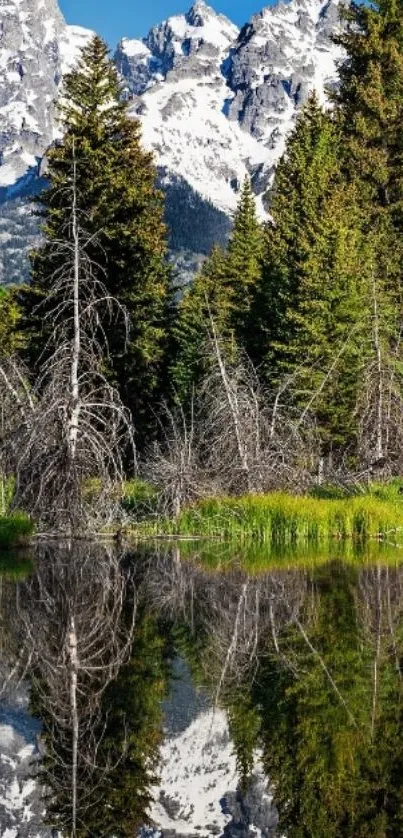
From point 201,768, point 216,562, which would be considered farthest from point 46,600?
point 201,768

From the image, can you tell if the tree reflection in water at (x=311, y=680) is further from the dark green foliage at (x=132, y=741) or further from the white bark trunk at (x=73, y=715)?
the white bark trunk at (x=73, y=715)

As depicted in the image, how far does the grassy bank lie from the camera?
19609mm

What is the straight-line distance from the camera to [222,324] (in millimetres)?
38219

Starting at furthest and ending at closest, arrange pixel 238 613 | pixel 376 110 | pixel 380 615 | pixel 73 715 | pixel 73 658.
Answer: pixel 376 110 < pixel 238 613 < pixel 380 615 < pixel 73 658 < pixel 73 715

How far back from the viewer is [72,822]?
240 inches

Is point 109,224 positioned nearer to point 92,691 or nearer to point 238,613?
point 238,613

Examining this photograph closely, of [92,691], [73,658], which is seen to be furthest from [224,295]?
[92,691]

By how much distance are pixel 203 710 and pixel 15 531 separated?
1128cm

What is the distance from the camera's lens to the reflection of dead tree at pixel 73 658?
673 centimetres

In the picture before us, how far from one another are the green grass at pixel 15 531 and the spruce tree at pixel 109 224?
10198mm

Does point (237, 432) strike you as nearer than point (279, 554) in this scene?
No

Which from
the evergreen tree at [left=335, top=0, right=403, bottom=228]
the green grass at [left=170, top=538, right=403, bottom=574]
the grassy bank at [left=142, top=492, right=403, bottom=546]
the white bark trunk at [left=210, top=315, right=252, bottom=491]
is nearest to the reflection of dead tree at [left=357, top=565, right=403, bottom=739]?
the green grass at [left=170, top=538, right=403, bottom=574]

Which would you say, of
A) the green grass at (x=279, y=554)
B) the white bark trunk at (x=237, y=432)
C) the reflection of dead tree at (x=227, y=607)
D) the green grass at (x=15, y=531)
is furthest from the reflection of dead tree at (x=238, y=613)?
→ the white bark trunk at (x=237, y=432)

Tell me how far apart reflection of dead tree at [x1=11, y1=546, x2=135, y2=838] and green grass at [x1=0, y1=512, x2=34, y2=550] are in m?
2.67
